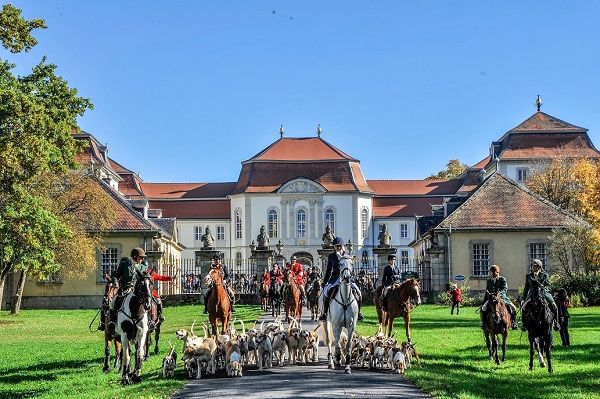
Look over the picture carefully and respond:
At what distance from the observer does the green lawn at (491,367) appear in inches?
607

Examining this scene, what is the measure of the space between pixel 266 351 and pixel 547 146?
70.7 meters

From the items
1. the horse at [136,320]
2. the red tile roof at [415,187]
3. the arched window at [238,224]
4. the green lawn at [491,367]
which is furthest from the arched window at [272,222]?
the horse at [136,320]

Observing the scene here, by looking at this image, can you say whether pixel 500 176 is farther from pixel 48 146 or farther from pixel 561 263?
pixel 48 146

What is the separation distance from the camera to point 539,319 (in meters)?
18.8

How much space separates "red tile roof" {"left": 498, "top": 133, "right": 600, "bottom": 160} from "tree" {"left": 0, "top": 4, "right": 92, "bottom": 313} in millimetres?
54921

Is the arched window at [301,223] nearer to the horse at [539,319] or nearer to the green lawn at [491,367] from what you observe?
the green lawn at [491,367]

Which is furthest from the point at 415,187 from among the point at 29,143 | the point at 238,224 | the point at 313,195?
the point at 29,143

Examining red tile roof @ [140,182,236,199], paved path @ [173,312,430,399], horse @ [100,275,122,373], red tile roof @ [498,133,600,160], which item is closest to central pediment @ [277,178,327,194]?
red tile roof @ [140,182,236,199]

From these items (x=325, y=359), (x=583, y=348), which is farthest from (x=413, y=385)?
(x=583, y=348)

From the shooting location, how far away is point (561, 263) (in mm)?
49094

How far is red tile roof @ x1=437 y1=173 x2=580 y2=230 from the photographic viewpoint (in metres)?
50.1

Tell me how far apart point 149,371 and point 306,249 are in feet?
246

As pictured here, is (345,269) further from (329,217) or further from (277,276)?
(329,217)

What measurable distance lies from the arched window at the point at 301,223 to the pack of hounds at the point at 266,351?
7411 cm
